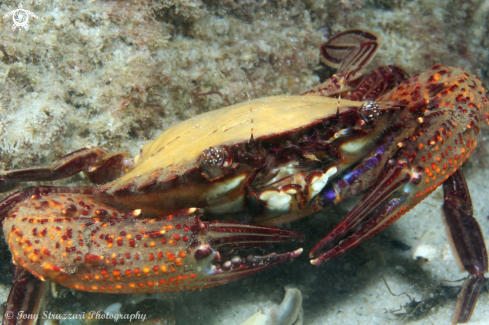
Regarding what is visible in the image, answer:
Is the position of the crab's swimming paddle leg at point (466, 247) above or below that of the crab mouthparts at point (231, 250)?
below

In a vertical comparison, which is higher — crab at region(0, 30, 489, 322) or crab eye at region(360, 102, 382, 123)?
crab eye at region(360, 102, 382, 123)

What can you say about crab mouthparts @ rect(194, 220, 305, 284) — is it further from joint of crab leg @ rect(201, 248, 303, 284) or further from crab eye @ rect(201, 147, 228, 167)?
crab eye @ rect(201, 147, 228, 167)

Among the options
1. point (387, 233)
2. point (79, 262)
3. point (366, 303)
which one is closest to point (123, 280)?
point (79, 262)

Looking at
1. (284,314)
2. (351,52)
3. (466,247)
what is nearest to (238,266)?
(284,314)

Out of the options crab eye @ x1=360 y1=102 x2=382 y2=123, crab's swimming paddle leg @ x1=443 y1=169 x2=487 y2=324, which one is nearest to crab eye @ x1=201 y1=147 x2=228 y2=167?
crab eye @ x1=360 y1=102 x2=382 y2=123

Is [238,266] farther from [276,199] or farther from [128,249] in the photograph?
[128,249]

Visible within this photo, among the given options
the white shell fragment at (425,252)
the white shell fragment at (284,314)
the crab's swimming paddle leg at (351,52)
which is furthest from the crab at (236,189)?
the white shell fragment at (284,314)

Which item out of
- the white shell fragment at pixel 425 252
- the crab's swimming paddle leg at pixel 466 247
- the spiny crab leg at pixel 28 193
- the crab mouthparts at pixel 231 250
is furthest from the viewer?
the white shell fragment at pixel 425 252

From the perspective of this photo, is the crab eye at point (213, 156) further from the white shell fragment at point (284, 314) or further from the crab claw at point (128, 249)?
the white shell fragment at point (284, 314)
